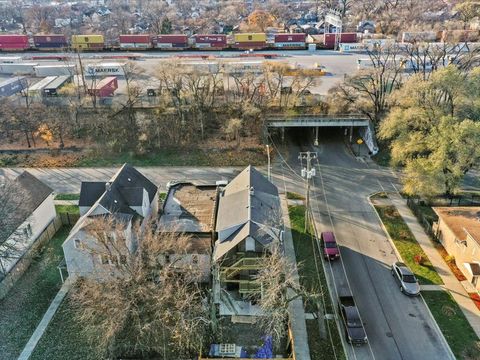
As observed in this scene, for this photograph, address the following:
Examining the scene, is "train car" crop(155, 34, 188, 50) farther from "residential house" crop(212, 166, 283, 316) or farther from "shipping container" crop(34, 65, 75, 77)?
"residential house" crop(212, 166, 283, 316)

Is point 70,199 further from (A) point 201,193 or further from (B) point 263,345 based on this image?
(B) point 263,345

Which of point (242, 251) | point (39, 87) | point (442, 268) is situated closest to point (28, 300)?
point (242, 251)

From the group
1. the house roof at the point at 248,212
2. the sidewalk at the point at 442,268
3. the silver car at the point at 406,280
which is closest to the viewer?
the sidewalk at the point at 442,268

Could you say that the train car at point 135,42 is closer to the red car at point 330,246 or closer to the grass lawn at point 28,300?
the grass lawn at point 28,300

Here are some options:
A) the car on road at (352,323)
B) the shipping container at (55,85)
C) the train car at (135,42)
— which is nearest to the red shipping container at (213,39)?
the train car at (135,42)

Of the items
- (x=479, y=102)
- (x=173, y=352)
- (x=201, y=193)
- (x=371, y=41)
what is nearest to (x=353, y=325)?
(x=173, y=352)

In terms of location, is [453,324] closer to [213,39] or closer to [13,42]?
[213,39]
